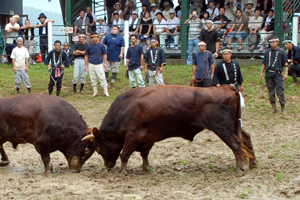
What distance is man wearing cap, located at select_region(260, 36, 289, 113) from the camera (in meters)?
11.1

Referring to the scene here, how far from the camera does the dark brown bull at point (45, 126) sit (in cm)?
705

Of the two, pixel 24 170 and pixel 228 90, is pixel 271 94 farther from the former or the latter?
pixel 24 170

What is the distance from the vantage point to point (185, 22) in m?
16.6

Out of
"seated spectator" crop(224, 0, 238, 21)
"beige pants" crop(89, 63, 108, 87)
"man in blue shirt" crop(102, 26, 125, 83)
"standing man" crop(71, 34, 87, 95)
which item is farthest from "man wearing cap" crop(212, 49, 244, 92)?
"seated spectator" crop(224, 0, 238, 21)

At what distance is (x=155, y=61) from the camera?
505 inches

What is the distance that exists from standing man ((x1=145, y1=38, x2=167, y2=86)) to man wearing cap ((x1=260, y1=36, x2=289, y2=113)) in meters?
3.13

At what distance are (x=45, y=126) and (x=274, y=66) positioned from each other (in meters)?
6.67

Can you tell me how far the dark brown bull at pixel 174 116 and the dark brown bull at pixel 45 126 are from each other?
393mm

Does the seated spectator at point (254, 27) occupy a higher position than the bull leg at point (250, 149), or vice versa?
the seated spectator at point (254, 27)

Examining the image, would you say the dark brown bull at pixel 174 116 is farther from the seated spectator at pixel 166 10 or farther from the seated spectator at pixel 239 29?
the seated spectator at pixel 166 10

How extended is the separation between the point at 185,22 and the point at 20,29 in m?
7.18

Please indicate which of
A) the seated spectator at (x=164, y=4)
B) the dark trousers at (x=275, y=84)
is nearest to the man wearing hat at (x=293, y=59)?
the dark trousers at (x=275, y=84)

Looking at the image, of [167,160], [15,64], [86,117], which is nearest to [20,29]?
[15,64]

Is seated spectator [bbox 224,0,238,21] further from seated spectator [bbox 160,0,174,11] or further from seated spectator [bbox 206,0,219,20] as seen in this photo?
Answer: seated spectator [bbox 160,0,174,11]
